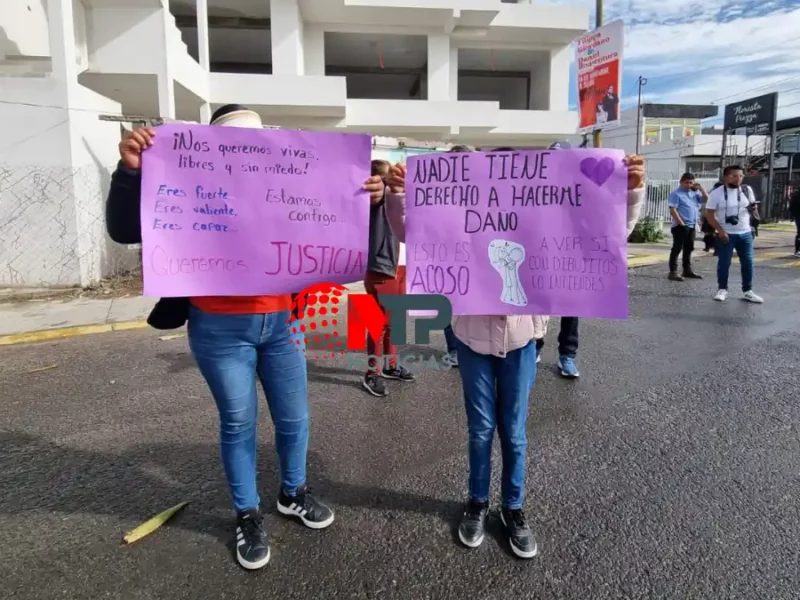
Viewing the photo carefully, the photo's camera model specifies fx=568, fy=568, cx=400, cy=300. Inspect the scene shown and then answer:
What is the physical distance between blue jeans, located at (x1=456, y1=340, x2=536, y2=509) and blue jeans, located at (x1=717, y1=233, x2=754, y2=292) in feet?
21.7

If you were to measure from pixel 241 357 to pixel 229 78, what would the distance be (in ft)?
58.0

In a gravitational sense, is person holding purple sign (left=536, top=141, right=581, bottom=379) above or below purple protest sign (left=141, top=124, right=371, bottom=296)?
below

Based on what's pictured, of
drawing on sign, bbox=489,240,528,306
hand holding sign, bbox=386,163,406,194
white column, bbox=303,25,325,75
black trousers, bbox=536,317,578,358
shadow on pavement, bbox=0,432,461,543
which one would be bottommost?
shadow on pavement, bbox=0,432,461,543

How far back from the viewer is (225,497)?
2.97 m

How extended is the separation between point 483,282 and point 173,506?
193cm

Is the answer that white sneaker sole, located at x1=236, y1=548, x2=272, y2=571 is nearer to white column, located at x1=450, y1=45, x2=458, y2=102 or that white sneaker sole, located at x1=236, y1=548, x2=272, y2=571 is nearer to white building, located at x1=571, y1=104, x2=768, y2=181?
white column, located at x1=450, y1=45, x2=458, y2=102

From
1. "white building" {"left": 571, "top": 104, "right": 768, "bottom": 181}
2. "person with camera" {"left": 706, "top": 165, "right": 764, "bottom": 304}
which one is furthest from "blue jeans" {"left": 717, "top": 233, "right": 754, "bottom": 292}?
"white building" {"left": 571, "top": 104, "right": 768, "bottom": 181}

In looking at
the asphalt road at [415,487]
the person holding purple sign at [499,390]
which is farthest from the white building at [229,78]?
the person holding purple sign at [499,390]

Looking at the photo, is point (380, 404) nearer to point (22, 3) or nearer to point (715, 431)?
point (715, 431)

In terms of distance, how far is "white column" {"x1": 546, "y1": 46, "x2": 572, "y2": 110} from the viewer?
24453mm

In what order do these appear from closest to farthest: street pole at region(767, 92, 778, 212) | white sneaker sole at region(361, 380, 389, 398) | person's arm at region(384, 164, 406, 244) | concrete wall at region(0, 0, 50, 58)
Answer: person's arm at region(384, 164, 406, 244), white sneaker sole at region(361, 380, 389, 398), concrete wall at region(0, 0, 50, 58), street pole at region(767, 92, 778, 212)

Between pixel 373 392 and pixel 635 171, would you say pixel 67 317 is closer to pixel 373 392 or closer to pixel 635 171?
pixel 373 392

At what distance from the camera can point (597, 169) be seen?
8.14 feet

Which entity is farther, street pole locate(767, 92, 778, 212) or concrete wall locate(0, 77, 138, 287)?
street pole locate(767, 92, 778, 212)
